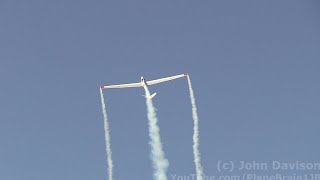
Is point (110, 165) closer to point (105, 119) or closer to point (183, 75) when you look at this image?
point (105, 119)

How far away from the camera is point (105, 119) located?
6196 inches

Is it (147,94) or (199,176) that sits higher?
(147,94)

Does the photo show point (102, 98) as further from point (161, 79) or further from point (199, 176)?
point (199, 176)

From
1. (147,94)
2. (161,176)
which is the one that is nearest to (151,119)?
(147,94)

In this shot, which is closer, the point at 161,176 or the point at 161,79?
the point at 161,176

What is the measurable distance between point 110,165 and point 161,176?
51.5 feet

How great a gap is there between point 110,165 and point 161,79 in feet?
80.1

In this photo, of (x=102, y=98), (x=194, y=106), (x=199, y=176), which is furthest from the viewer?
(x=102, y=98)

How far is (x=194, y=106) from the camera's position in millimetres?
149250

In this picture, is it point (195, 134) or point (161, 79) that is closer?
point (195, 134)

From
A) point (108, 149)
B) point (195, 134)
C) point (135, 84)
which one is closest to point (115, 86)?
point (135, 84)

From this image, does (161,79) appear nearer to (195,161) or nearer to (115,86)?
(115,86)

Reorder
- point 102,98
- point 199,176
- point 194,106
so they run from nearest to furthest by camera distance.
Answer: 1. point 199,176
2. point 194,106
3. point 102,98

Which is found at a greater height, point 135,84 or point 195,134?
point 135,84
